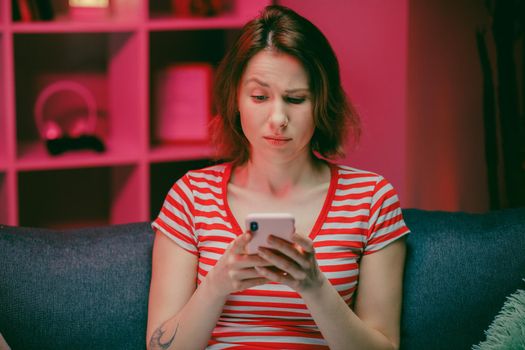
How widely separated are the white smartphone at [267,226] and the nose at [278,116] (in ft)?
1.10

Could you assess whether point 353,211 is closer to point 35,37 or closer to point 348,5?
point 348,5

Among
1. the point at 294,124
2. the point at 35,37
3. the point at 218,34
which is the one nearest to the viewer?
the point at 294,124

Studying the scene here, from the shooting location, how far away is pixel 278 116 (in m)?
1.57

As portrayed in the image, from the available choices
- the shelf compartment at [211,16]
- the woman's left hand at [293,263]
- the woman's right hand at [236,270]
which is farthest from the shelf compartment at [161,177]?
the woman's left hand at [293,263]

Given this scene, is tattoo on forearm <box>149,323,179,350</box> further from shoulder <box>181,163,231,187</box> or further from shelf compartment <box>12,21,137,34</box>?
shelf compartment <box>12,21,137,34</box>

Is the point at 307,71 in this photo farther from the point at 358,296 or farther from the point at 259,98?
the point at 358,296

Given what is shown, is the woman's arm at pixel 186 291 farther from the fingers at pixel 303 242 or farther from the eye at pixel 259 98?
the eye at pixel 259 98

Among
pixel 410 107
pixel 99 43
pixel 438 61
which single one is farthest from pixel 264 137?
pixel 99 43

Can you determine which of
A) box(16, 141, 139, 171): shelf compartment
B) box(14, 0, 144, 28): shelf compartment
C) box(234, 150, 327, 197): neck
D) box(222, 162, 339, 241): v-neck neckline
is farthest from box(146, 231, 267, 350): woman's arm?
box(14, 0, 144, 28): shelf compartment

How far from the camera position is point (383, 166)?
8.55ft

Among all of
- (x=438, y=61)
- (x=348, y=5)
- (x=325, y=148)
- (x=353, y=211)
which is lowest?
(x=353, y=211)

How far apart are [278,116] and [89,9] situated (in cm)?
129

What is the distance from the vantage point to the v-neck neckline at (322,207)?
5.37ft

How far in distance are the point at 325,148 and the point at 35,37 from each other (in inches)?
56.8
